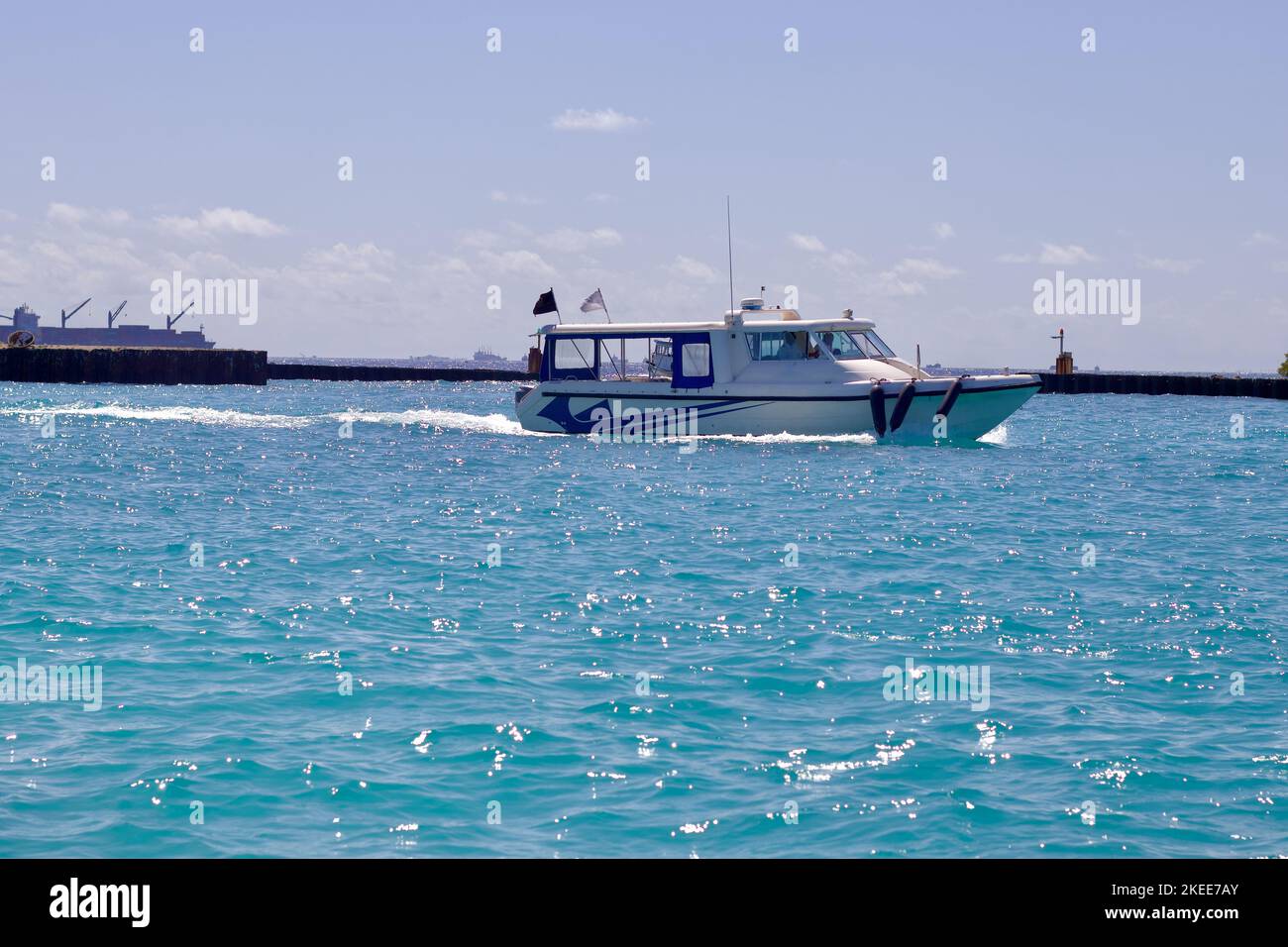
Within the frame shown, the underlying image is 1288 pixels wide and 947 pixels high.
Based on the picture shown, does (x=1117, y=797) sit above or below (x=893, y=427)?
below

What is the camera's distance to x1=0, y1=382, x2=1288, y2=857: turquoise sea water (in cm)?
756

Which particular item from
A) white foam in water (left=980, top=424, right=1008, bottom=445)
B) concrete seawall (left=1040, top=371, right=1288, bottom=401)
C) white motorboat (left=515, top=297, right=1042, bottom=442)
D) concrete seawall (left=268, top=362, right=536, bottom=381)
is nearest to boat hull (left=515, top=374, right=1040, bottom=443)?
white motorboat (left=515, top=297, right=1042, bottom=442)

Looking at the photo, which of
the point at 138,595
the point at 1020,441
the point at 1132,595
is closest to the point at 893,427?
the point at 1020,441

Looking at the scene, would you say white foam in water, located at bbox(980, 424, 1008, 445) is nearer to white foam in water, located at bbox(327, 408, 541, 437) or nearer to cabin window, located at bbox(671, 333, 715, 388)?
cabin window, located at bbox(671, 333, 715, 388)

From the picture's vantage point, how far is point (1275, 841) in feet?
24.1

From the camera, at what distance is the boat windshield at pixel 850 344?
34406mm

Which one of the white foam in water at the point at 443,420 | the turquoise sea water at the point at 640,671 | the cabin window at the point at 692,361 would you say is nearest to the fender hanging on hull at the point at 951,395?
the cabin window at the point at 692,361

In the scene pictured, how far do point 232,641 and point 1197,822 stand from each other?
8683 mm

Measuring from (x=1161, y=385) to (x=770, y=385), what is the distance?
59.5 meters

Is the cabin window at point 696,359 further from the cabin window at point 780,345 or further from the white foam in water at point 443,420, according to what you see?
the white foam in water at point 443,420
